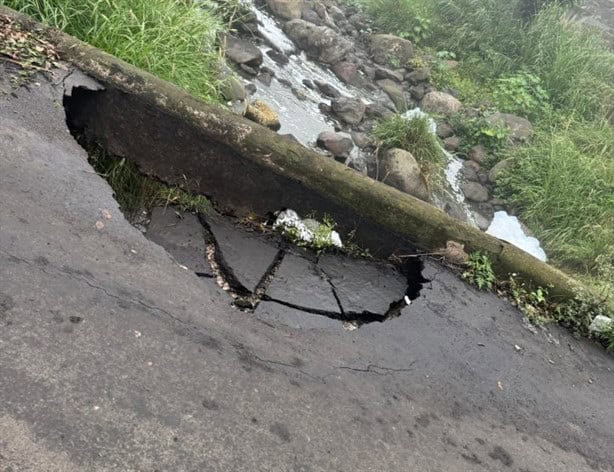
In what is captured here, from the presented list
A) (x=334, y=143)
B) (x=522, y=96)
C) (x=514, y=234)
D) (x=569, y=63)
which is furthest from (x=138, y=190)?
(x=569, y=63)

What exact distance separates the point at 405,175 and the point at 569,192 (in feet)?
7.71

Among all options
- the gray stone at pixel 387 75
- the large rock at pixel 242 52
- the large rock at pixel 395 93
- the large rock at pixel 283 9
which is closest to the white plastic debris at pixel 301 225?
the large rock at pixel 242 52

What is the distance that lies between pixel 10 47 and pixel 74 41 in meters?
0.46

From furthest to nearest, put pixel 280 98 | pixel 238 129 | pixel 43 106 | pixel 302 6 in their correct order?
pixel 302 6 < pixel 280 98 < pixel 238 129 < pixel 43 106

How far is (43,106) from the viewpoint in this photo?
3.31 m

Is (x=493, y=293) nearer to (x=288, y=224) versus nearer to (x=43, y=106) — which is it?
(x=288, y=224)

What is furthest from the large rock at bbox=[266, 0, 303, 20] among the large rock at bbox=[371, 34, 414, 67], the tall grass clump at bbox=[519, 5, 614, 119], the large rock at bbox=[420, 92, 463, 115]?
the tall grass clump at bbox=[519, 5, 614, 119]

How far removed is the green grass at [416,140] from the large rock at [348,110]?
62 centimetres

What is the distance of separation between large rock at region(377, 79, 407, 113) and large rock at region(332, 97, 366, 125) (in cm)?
114

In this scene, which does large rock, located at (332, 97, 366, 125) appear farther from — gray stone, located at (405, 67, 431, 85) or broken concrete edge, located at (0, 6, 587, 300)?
broken concrete edge, located at (0, 6, 587, 300)

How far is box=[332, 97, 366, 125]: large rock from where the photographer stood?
8.05 metres

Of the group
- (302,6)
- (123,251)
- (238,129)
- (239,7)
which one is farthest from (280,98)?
(123,251)

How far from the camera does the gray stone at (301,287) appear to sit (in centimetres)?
341

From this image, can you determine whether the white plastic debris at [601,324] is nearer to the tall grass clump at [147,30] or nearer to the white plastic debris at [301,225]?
the white plastic debris at [301,225]
